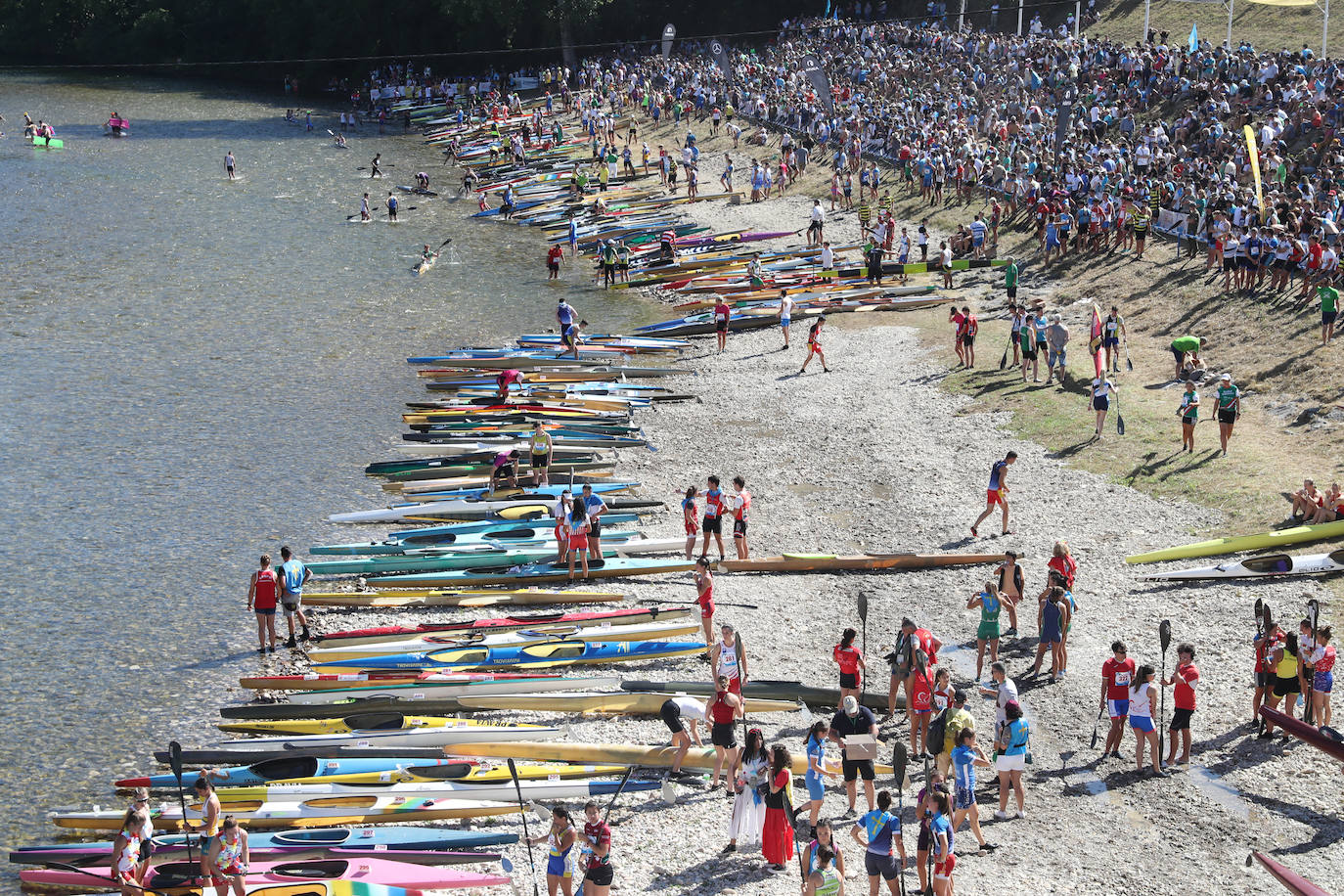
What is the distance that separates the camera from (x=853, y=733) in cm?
1541

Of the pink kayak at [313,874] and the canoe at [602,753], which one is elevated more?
the canoe at [602,753]

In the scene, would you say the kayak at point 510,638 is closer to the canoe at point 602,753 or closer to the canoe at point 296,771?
the canoe at point 602,753

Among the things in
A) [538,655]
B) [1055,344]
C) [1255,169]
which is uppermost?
[1255,169]

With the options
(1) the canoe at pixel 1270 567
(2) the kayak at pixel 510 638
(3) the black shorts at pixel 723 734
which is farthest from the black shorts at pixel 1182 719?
(2) the kayak at pixel 510 638

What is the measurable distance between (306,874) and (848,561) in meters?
10.8

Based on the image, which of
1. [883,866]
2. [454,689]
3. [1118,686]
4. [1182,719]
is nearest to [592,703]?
[454,689]

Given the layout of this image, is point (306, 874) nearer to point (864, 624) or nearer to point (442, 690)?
point (442, 690)

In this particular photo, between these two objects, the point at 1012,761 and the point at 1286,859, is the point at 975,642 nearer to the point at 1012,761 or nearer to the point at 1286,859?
the point at 1012,761

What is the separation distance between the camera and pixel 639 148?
6253cm

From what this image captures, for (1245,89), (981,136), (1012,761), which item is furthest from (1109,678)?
(981,136)

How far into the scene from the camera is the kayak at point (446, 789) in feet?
55.1

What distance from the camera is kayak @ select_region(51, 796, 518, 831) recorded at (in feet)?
54.1

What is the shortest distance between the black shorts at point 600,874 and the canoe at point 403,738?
4.60m

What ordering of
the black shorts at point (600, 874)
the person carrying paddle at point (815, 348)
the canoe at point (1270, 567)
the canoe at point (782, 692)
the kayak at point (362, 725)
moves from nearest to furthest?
1. the black shorts at point (600, 874)
2. the canoe at point (782, 692)
3. the kayak at point (362, 725)
4. the canoe at point (1270, 567)
5. the person carrying paddle at point (815, 348)
